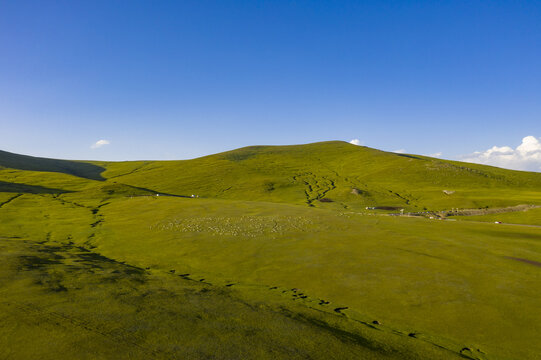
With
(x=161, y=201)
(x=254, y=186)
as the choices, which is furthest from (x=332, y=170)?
(x=161, y=201)

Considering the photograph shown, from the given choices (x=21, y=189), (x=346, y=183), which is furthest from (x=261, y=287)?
(x=21, y=189)

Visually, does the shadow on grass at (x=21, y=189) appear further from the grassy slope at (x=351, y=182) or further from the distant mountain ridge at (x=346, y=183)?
the grassy slope at (x=351, y=182)

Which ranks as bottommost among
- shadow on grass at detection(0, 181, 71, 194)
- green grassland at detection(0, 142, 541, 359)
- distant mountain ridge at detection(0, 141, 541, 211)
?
green grassland at detection(0, 142, 541, 359)

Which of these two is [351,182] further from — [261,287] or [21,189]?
[21,189]

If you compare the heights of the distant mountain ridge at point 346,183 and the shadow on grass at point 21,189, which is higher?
the distant mountain ridge at point 346,183

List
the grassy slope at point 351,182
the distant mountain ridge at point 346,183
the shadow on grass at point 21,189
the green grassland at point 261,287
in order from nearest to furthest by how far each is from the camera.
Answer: the green grassland at point 261,287, the shadow on grass at point 21,189, the distant mountain ridge at point 346,183, the grassy slope at point 351,182

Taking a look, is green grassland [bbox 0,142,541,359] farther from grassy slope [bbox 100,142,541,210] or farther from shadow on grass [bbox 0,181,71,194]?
grassy slope [bbox 100,142,541,210]

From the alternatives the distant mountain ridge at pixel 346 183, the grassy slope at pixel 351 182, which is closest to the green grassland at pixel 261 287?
the distant mountain ridge at pixel 346 183

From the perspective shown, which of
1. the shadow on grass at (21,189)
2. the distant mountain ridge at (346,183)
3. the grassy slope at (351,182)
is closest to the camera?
the shadow on grass at (21,189)

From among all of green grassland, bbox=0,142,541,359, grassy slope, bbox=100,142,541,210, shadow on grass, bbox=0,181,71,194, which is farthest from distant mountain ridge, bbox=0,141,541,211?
green grassland, bbox=0,142,541,359
